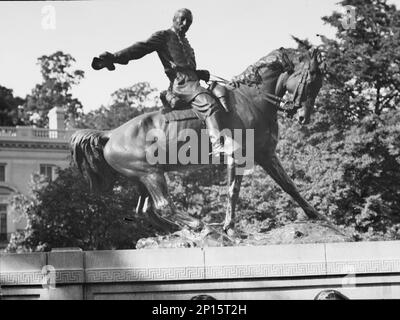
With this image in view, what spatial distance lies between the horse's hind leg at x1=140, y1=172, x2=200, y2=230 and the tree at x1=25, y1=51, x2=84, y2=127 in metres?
51.5

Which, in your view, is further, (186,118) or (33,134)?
(33,134)

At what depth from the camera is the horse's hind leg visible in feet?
48.9

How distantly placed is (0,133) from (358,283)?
54.4 m

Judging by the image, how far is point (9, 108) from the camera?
7769cm

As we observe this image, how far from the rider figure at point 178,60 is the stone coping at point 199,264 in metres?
2.66

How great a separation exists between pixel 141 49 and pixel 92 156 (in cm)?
201

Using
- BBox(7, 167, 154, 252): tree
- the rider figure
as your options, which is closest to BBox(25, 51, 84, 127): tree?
BBox(7, 167, 154, 252): tree

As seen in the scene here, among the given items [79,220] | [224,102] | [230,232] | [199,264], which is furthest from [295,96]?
[79,220]

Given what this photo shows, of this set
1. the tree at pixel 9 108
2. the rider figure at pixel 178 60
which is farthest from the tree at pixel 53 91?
the rider figure at pixel 178 60

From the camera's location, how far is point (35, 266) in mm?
13484

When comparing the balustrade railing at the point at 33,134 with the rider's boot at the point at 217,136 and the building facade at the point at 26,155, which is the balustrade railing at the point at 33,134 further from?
the rider's boot at the point at 217,136

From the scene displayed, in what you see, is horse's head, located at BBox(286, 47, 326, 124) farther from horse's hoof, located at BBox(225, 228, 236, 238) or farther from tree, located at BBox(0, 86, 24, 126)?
tree, located at BBox(0, 86, 24, 126)

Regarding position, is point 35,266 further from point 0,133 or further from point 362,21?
point 0,133

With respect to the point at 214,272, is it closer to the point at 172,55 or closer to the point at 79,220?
the point at 172,55
